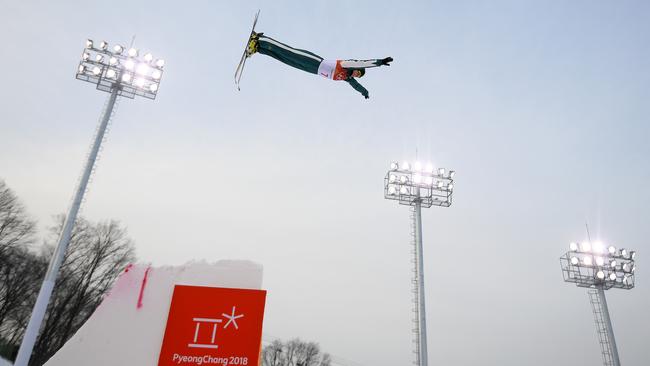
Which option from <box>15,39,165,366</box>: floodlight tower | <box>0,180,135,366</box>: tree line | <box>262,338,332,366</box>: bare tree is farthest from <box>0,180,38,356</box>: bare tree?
<box>262,338,332,366</box>: bare tree

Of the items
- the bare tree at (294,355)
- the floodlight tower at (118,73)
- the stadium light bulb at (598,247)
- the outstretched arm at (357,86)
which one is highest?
the floodlight tower at (118,73)

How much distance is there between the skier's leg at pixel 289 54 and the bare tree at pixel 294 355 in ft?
227

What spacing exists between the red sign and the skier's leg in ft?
17.7

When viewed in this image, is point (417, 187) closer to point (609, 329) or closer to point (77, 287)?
point (609, 329)

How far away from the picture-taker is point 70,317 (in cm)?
3134

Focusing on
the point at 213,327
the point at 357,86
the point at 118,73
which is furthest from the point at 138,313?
the point at 118,73

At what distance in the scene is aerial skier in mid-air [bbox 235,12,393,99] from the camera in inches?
309

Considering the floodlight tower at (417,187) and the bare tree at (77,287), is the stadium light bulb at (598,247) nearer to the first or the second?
the floodlight tower at (417,187)

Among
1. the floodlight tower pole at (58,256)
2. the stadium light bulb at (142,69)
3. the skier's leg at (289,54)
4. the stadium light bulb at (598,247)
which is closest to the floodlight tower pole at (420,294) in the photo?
the stadium light bulb at (598,247)

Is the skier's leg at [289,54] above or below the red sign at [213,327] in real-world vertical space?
above

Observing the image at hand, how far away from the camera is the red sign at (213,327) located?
3.58m

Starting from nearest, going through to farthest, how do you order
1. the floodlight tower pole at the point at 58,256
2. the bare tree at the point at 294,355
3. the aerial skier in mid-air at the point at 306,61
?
the aerial skier in mid-air at the point at 306,61 → the floodlight tower pole at the point at 58,256 → the bare tree at the point at 294,355

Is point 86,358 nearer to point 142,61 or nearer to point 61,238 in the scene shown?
point 61,238

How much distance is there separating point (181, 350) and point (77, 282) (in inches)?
1363
